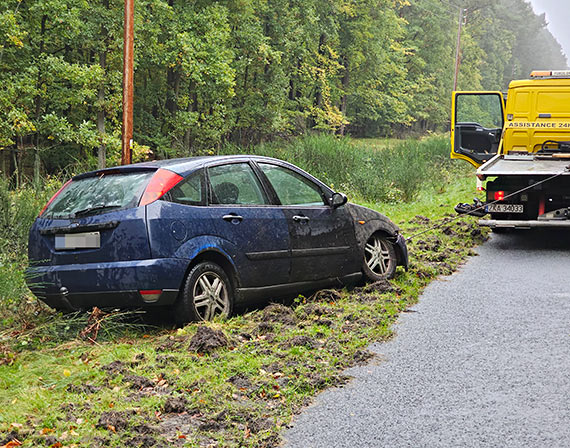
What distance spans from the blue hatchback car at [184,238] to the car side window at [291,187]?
1 centimetres

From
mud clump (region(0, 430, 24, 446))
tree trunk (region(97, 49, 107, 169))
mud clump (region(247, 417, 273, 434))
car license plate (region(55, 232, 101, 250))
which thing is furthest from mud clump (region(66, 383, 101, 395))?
tree trunk (region(97, 49, 107, 169))

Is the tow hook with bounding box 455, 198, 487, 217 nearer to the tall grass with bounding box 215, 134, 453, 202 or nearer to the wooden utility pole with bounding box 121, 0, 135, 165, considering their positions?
the tall grass with bounding box 215, 134, 453, 202

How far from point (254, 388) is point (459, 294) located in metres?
4.09

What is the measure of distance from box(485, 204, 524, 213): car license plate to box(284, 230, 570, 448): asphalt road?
12.9 feet

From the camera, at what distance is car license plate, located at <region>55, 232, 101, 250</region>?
5766mm

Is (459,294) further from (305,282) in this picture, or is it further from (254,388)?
(254,388)

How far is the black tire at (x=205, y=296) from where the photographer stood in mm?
5871

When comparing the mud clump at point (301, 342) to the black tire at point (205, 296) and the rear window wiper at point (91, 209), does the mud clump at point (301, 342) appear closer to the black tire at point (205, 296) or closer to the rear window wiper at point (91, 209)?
the black tire at point (205, 296)

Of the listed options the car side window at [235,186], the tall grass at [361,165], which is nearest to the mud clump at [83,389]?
the car side window at [235,186]

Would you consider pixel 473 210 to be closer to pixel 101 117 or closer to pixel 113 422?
pixel 113 422

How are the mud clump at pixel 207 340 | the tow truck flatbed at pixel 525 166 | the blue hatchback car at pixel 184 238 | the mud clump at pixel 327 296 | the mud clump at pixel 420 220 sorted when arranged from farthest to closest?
1. the mud clump at pixel 420 220
2. the tow truck flatbed at pixel 525 166
3. the mud clump at pixel 327 296
4. the blue hatchback car at pixel 184 238
5. the mud clump at pixel 207 340

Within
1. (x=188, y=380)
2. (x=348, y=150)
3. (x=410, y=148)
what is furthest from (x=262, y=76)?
(x=188, y=380)

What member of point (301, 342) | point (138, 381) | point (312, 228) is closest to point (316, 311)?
point (312, 228)

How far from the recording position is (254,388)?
4.57 meters
